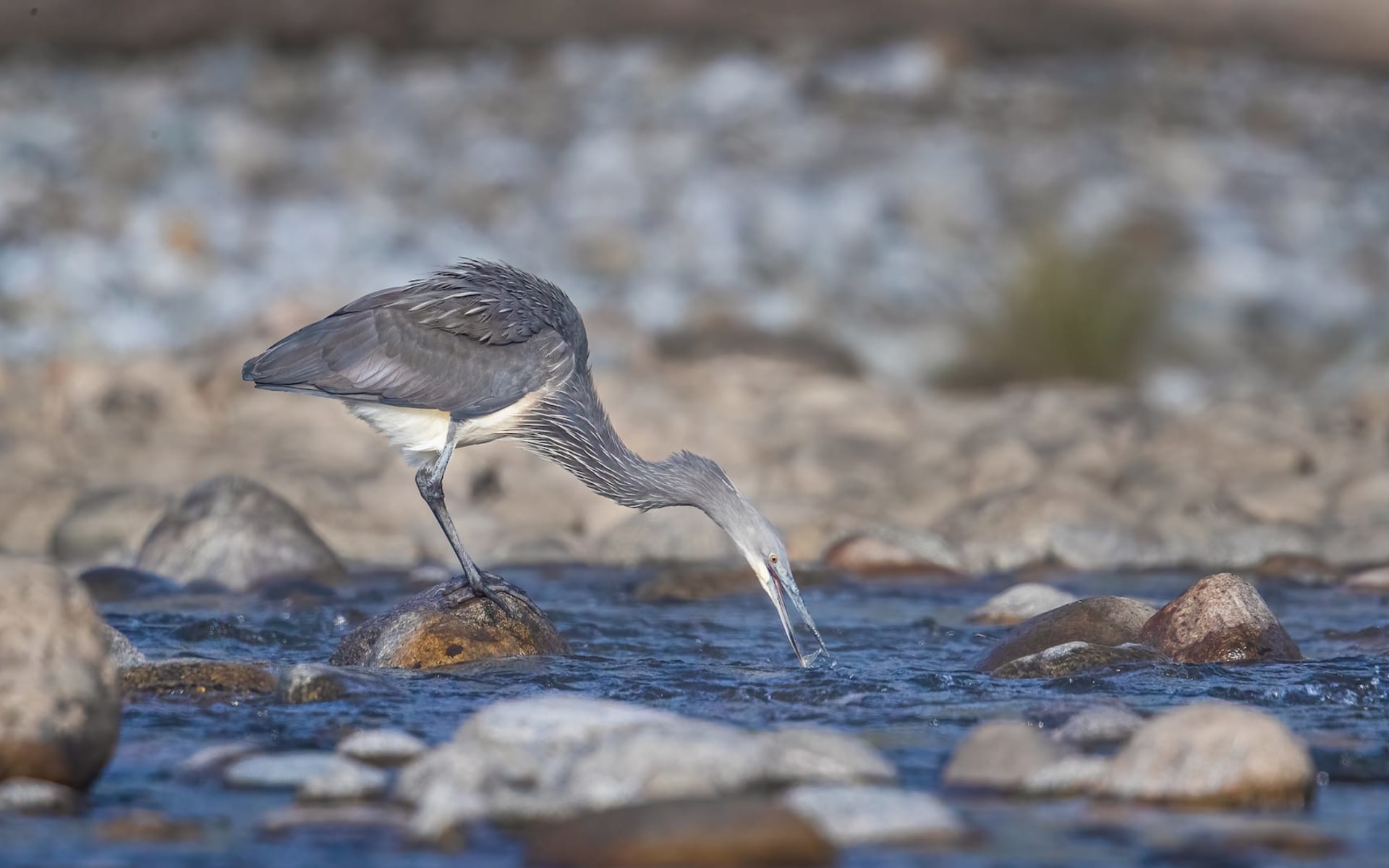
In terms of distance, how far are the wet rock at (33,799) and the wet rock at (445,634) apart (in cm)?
199

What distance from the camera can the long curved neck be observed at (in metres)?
6.91

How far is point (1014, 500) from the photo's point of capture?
386 inches

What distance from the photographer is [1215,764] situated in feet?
14.5

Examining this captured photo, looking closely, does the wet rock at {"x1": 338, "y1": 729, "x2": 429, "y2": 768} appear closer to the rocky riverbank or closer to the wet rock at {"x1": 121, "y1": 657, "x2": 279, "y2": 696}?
the wet rock at {"x1": 121, "y1": 657, "x2": 279, "y2": 696}

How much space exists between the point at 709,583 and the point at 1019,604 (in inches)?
63.0

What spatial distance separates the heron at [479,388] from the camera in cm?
676

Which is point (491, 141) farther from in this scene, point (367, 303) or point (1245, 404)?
point (367, 303)

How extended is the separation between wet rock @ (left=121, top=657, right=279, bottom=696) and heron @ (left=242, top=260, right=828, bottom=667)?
3.40 feet

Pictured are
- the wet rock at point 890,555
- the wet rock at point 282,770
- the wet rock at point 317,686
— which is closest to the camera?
the wet rock at point 282,770

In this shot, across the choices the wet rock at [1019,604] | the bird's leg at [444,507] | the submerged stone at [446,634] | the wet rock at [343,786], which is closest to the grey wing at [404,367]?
the bird's leg at [444,507]

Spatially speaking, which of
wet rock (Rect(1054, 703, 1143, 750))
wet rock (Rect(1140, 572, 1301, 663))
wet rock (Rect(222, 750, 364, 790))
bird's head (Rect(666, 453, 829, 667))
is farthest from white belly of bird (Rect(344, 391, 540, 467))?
wet rock (Rect(1054, 703, 1143, 750))

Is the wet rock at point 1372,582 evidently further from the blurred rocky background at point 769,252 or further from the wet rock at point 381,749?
the wet rock at point 381,749

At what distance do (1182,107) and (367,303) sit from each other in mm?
14856

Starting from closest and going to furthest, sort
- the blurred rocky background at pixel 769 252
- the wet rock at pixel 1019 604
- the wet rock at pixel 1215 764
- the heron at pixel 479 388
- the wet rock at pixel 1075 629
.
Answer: the wet rock at pixel 1215 764 < the wet rock at pixel 1075 629 < the heron at pixel 479 388 < the wet rock at pixel 1019 604 < the blurred rocky background at pixel 769 252
